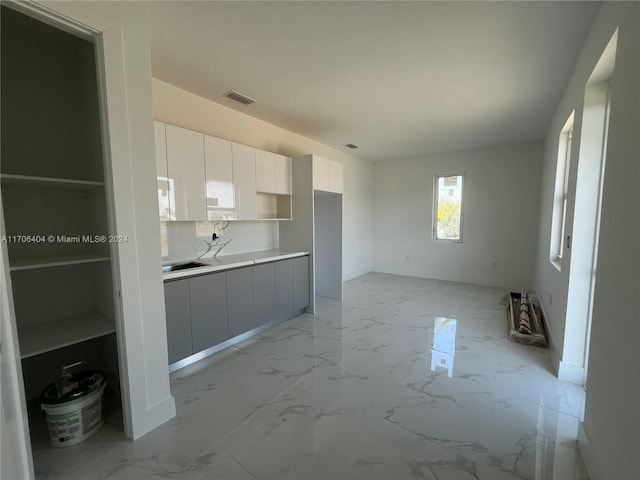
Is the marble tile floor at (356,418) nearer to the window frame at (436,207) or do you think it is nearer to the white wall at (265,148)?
the white wall at (265,148)

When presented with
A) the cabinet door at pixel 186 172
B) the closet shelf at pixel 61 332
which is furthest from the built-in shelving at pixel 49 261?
→ the cabinet door at pixel 186 172

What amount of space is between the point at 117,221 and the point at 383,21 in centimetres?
215

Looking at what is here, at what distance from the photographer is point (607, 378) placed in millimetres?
1318

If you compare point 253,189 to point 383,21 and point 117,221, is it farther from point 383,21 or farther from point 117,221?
point 383,21

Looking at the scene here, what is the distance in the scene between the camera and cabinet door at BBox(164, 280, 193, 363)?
2.29 meters

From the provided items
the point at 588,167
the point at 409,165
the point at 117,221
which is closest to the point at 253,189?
the point at 117,221

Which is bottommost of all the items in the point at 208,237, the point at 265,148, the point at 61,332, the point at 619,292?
the point at 61,332

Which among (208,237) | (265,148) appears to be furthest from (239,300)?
(265,148)

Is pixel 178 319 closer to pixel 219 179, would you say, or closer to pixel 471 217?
pixel 219 179

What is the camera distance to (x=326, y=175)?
4.02m

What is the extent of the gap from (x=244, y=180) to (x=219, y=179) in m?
0.33

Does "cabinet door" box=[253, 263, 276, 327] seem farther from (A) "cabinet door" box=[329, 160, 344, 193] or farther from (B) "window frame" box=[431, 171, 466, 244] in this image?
(B) "window frame" box=[431, 171, 466, 244]

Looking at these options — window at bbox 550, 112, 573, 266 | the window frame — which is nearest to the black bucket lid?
window at bbox 550, 112, 573, 266

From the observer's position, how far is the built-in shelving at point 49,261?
142 centimetres
